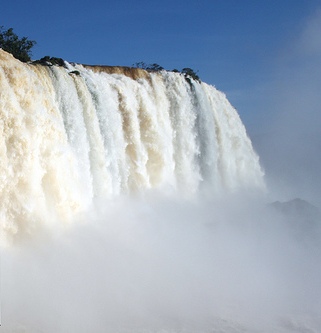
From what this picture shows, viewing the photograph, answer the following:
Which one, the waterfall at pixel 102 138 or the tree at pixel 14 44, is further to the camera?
the tree at pixel 14 44

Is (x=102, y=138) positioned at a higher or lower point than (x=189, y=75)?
lower

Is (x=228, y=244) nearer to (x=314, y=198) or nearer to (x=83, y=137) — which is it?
(x=83, y=137)

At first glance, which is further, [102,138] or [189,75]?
[189,75]

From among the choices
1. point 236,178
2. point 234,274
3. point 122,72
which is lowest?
point 234,274

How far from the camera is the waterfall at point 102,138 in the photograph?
35.8 ft

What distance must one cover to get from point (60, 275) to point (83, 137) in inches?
164

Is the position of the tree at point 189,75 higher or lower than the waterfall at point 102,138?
higher

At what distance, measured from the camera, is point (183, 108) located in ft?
66.7

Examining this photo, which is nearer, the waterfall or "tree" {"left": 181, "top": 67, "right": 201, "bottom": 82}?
the waterfall

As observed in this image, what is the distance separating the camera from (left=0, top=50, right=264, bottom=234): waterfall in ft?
35.8

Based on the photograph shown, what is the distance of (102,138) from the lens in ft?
49.2

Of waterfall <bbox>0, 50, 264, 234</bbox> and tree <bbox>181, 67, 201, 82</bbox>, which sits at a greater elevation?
tree <bbox>181, 67, 201, 82</bbox>

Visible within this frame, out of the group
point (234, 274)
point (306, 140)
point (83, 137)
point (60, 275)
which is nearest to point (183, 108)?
point (83, 137)

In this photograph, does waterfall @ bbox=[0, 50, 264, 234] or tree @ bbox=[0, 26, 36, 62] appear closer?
waterfall @ bbox=[0, 50, 264, 234]
